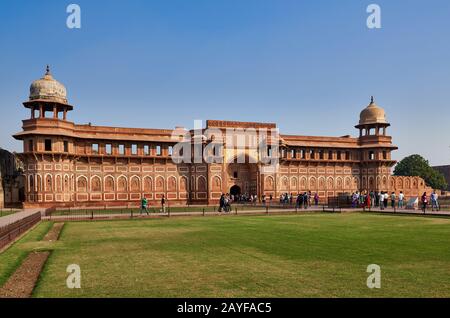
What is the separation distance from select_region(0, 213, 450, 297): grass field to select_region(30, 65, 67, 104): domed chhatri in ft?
80.0

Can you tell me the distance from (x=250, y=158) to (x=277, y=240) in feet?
105

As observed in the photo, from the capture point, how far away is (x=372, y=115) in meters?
49.8

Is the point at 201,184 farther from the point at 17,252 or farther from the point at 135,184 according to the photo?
the point at 17,252

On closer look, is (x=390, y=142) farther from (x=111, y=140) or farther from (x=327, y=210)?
(x=111, y=140)

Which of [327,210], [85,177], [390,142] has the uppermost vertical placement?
[390,142]

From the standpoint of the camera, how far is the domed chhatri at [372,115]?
4934 cm

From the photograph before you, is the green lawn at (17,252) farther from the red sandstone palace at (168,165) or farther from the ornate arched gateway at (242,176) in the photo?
the ornate arched gateway at (242,176)

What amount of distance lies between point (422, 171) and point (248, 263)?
7943 centimetres

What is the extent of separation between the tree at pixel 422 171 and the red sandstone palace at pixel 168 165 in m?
25.7

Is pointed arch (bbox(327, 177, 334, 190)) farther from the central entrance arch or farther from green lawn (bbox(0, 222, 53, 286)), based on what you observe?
green lawn (bbox(0, 222, 53, 286))

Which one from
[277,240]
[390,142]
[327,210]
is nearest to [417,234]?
[277,240]

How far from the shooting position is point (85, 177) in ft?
127

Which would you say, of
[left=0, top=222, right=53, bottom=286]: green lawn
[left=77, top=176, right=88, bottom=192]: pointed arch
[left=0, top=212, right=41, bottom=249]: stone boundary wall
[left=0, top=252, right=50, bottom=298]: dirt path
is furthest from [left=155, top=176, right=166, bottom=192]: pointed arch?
[left=0, top=252, right=50, bottom=298]: dirt path

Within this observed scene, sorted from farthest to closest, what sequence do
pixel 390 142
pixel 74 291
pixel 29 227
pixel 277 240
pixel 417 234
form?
pixel 390 142 → pixel 29 227 → pixel 417 234 → pixel 277 240 → pixel 74 291
